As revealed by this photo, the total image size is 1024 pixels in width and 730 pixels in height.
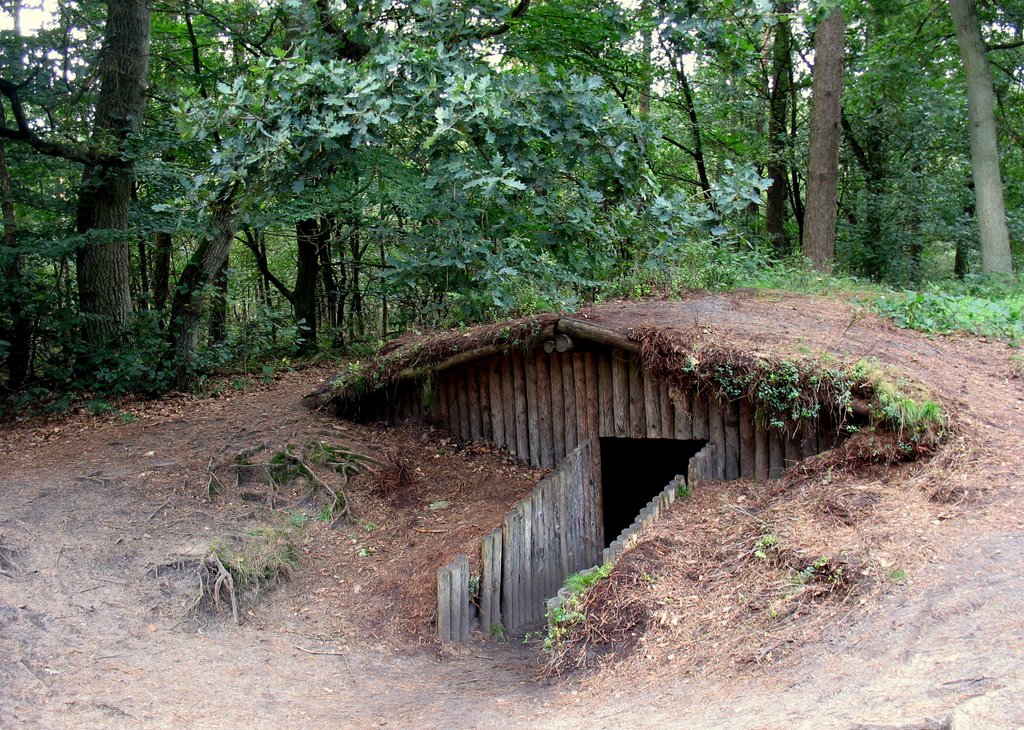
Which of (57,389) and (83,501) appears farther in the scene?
(57,389)

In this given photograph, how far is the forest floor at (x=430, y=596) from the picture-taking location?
14.3ft

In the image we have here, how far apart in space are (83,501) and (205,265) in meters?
5.02

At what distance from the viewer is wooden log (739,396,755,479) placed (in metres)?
7.55

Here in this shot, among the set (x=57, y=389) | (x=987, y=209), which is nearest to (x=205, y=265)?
(x=57, y=389)

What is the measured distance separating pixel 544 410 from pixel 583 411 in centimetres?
51

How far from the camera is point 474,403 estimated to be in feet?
31.0

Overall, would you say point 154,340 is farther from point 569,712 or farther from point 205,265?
point 569,712

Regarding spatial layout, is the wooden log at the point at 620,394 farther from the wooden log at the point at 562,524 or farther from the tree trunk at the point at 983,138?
the tree trunk at the point at 983,138

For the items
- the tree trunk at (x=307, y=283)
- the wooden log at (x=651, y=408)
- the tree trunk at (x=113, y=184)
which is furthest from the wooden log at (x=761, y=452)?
the tree trunk at (x=307, y=283)

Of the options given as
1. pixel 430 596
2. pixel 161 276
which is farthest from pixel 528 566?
pixel 161 276

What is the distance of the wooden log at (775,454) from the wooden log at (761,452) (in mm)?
36

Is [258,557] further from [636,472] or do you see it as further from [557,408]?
[636,472]

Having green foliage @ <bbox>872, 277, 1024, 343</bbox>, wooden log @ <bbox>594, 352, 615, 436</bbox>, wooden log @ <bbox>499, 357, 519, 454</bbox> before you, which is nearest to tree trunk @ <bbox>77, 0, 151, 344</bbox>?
wooden log @ <bbox>499, 357, 519, 454</bbox>

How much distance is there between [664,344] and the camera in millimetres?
7828
